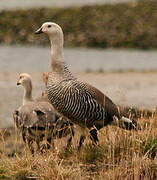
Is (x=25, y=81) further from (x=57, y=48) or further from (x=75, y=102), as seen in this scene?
(x=75, y=102)

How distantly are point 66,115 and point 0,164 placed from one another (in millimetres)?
1366

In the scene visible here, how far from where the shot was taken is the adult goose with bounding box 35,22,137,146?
421 inches

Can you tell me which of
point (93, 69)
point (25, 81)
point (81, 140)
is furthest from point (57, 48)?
point (93, 69)

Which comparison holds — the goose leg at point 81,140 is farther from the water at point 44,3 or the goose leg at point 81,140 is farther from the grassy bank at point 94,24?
the water at point 44,3

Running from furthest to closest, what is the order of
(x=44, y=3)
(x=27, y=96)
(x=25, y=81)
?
(x=44, y=3) < (x=25, y=81) < (x=27, y=96)

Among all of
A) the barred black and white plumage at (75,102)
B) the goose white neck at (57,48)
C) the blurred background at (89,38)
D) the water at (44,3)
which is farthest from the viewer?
the water at (44,3)

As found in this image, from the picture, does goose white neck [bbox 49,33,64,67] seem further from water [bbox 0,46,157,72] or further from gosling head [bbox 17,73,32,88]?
water [bbox 0,46,157,72]

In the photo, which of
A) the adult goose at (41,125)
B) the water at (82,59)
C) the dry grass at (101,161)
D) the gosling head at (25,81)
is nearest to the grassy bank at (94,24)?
the water at (82,59)

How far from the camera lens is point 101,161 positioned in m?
9.83

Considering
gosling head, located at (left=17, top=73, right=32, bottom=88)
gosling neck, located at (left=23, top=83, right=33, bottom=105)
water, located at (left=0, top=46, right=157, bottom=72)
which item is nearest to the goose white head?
gosling neck, located at (left=23, top=83, right=33, bottom=105)

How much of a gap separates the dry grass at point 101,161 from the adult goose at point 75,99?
48 centimetres

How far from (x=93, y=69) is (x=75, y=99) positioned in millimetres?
18056

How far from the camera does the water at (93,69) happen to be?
1975cm

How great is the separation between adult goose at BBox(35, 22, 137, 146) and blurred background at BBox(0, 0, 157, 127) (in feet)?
47.8
